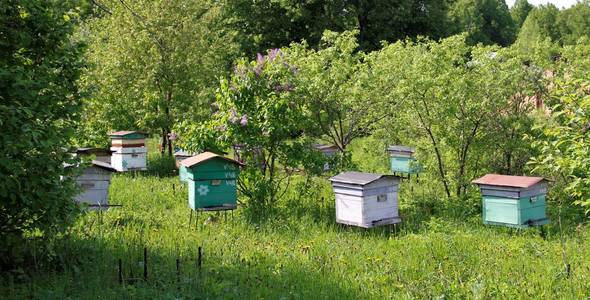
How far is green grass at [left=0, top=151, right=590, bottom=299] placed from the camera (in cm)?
655

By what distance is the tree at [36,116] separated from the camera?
6.29 metres

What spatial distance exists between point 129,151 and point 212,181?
5901 millimetres

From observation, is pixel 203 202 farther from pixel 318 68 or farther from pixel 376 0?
pixel 376 0

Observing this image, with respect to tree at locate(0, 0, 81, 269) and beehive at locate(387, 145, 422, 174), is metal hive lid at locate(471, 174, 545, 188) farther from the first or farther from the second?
tree at locate(0, 0, 81, 269)

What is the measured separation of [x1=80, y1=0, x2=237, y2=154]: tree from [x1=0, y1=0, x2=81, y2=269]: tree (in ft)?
31.7

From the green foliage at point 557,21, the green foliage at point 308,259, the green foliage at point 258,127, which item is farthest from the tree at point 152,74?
the green foliage at point 557,21

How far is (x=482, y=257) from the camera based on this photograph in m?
7.88

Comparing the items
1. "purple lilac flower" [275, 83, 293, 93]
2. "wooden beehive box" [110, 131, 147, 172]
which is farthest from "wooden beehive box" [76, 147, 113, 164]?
"purple lilac flower" [275, 83, 293, 93]

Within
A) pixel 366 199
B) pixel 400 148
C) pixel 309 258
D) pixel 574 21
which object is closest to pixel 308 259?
pixel 309 258

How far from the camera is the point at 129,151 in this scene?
14742 millimetres

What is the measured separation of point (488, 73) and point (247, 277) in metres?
5.79

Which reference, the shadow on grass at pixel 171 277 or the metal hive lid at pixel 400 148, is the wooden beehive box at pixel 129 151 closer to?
the metal hive lid at pixel 400 148

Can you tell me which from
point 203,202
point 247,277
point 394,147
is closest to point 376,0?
point 394,147

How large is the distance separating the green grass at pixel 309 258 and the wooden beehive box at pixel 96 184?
0.76 ft
